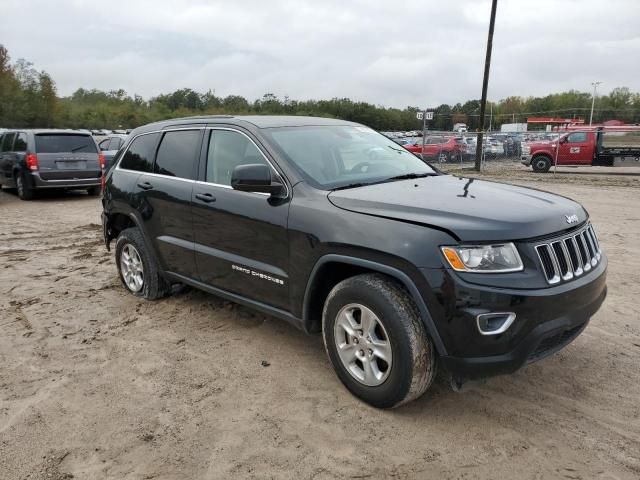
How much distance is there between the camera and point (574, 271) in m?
2.98

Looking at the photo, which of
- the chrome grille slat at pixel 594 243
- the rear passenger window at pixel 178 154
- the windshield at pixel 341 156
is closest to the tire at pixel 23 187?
the rear passenger window at pixel 178 154

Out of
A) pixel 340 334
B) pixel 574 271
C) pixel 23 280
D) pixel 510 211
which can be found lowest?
pixel 23 280

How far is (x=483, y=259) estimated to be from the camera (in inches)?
107

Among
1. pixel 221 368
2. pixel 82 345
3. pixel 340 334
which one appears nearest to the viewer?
pixel 340 334

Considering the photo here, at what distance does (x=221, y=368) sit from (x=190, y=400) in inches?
17.4

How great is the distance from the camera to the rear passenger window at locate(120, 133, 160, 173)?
4910mm

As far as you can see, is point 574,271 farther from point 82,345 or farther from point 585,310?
point 82,345

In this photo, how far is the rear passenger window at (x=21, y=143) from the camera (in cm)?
1244

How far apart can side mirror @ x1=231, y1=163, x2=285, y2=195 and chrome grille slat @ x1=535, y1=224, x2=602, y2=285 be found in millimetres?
1698

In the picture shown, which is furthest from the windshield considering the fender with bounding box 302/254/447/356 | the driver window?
the driver window

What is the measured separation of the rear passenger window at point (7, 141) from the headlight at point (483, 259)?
1369cm

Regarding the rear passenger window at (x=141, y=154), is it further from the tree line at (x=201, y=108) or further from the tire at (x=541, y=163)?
the tree line at (x=201, y=108)

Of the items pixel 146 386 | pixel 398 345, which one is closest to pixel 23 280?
pixel 146 386

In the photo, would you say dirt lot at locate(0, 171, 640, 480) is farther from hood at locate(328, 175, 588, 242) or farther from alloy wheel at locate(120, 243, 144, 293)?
hood at locate(328, 175, 588, 242)
